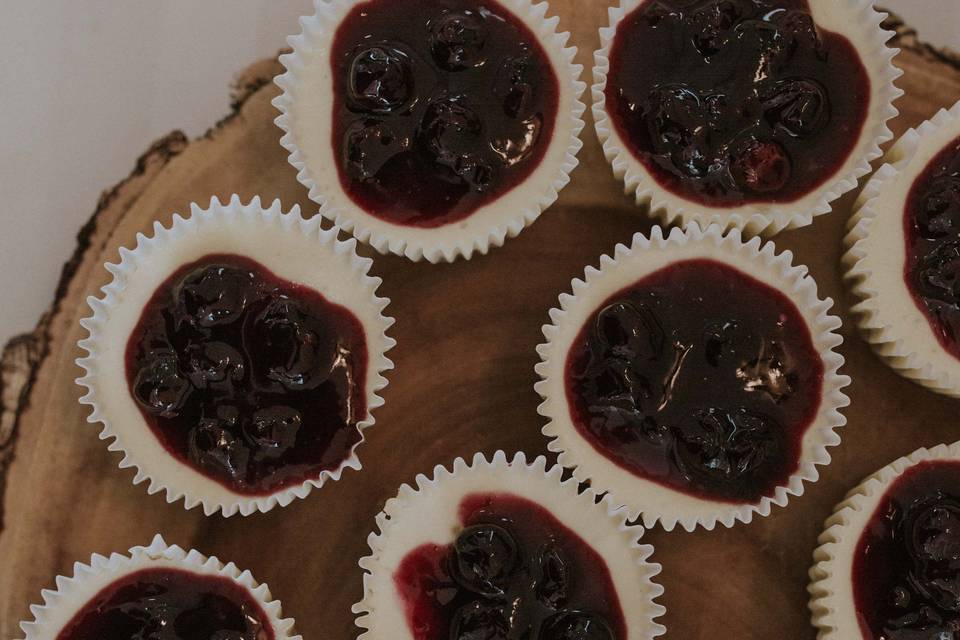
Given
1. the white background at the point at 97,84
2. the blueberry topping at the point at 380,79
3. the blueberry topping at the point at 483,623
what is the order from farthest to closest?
the white background at the point at 97,84, the blueberry topping at the point at 380,79, the blueberry topping at the point at 483,623

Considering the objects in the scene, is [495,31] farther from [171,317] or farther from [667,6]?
[171,317]

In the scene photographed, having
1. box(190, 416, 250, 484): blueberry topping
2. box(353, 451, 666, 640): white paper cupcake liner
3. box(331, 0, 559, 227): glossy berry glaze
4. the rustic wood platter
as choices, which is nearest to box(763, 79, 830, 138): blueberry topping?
the rustic wood platter

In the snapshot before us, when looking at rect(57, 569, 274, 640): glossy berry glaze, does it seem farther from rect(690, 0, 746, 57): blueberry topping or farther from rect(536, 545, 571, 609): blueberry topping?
rect(690, 0, 746, 57): blueberry topping

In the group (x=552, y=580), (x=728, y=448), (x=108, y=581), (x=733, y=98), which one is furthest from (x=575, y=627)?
(x=733, y=98)

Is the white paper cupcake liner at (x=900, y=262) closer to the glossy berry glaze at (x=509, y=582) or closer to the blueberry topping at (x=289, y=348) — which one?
the glossy berry glaze at (x=509, y=582)

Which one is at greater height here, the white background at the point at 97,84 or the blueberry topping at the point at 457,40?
the white background at the point at 97,84

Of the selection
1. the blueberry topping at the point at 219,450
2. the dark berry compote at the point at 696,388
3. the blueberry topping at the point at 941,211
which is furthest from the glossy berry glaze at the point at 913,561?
the blueberry topping at the point at 219,450
